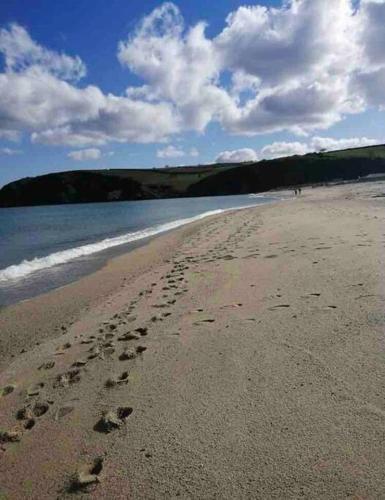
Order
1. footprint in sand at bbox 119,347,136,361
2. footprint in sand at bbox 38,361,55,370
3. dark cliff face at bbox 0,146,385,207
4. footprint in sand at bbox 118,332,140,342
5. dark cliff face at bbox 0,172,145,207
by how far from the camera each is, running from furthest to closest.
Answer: dark cliff face at bbox 0,172,145,207 → dark cliff face at bbox 0,146,385,207 → footprint in sand at bbox 118,332,140,342 → footprint in sand at bbox 38,361,55,370 → footprint in sand at bbox 119,347,136,361

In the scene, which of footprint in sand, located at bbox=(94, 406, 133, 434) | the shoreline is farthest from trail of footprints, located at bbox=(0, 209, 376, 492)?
the shoreline

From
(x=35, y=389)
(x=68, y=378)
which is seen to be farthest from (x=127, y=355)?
(x=35, y=389)

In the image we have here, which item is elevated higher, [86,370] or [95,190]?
[95,190]

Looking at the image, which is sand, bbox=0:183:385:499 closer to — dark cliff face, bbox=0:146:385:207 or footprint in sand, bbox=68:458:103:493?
footprint in sand, bbox=68:458:103:493

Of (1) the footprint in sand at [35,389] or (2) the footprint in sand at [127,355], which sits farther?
(2) the footprint in sand at [127,355]

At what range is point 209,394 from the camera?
4.09 meters

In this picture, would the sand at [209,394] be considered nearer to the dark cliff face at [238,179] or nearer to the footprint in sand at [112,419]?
the footprint in sand at [112,419]

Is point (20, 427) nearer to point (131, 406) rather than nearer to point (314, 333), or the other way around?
point (131, 406)

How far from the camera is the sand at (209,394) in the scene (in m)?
2.97

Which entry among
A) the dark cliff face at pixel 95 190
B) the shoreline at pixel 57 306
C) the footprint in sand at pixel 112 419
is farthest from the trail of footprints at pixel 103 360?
the dark cliff face at pixel 95 190

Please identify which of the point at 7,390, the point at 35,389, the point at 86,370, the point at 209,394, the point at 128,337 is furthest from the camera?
the point at 128,337

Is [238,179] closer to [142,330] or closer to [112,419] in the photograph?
[142,330]

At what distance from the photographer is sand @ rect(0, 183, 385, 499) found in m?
2.97

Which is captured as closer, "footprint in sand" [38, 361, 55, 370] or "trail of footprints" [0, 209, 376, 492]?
"trail of footprints" [0, 209, 376, 492]
